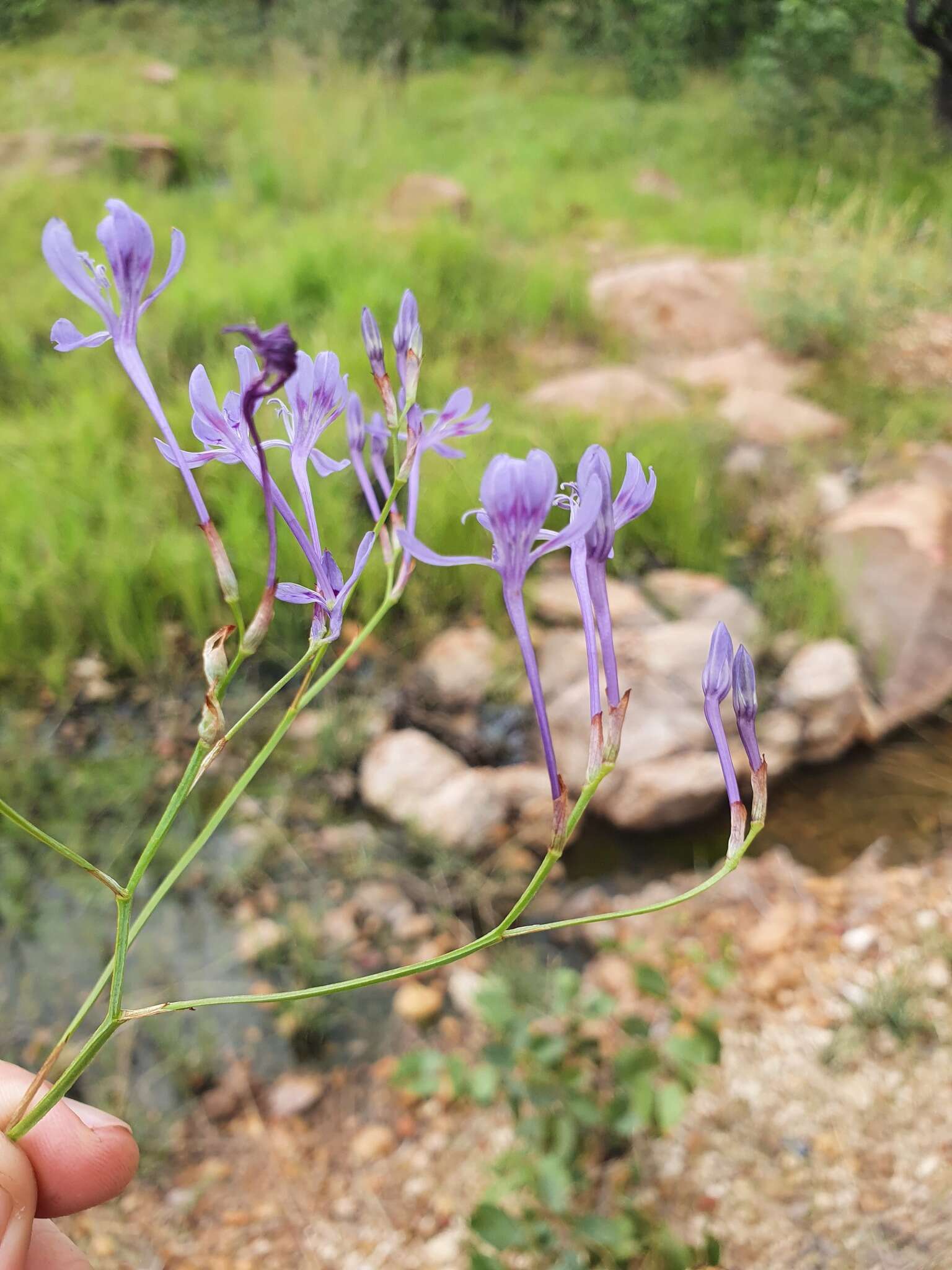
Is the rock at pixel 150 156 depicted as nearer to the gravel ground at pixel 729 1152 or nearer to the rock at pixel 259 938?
the rock at pixel 259 938

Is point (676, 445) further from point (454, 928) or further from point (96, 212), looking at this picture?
point (96, 212)

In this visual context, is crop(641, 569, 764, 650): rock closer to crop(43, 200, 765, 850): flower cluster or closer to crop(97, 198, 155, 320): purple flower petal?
crop(43, 200, 765, 850): flower cluster

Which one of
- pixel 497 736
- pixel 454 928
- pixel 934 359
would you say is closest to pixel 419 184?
pixel 934 359

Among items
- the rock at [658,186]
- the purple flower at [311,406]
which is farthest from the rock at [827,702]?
the rock at [658,186]

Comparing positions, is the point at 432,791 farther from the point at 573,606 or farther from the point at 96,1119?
the point at 96,1119

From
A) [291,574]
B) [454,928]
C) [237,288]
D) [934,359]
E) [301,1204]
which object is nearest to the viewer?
[301,1204]

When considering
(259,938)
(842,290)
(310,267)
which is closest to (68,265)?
(259,938)

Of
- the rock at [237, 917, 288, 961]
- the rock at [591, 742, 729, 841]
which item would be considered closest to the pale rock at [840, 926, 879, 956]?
the rock at [591, 742, 729, 841]
